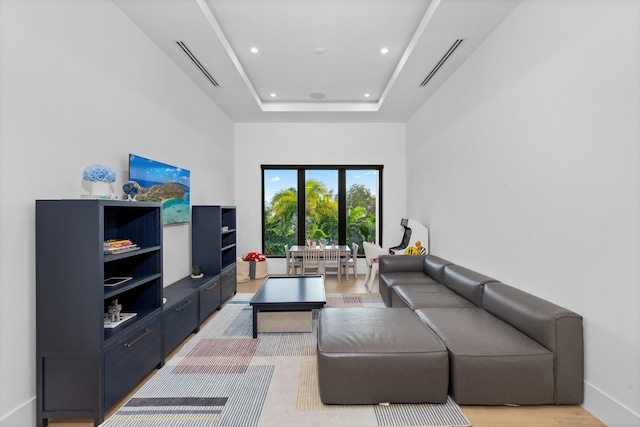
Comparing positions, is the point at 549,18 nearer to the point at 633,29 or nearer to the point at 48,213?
the point at 633,29

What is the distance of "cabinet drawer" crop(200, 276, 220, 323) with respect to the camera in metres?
3.65

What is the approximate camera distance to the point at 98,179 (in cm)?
226

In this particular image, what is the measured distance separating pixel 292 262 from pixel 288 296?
2416 millimetres

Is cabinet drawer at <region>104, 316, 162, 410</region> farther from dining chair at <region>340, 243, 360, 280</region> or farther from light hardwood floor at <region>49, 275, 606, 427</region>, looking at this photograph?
dining chair at <region>340, 243, 360, 280</region>

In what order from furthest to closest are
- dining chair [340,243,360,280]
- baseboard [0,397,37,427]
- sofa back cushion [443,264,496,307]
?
dining chair [340,243,360,280], sofa back cushion [443,264,496,307], baseboard [0,397,37,427]

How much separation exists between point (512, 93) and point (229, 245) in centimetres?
411

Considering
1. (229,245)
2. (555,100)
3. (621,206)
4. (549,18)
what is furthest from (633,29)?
(229,245)

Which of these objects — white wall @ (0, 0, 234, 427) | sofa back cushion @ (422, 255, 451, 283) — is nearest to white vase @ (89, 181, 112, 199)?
white wall @ (0, 0, 234, 427)

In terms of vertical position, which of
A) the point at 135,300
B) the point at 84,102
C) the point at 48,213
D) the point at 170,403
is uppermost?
the point at 84,102

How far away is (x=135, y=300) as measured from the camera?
2.74m

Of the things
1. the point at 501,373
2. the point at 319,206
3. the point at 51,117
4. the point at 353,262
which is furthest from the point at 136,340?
the point at 319,206

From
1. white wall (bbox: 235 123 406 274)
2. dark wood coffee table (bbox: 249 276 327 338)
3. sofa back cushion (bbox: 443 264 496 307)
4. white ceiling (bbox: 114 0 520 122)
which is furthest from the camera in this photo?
white wall (bbox: 235 123 406 274)

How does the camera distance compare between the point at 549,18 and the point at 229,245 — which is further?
the point at 229,245

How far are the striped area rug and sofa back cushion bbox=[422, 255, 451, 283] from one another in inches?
73.9
